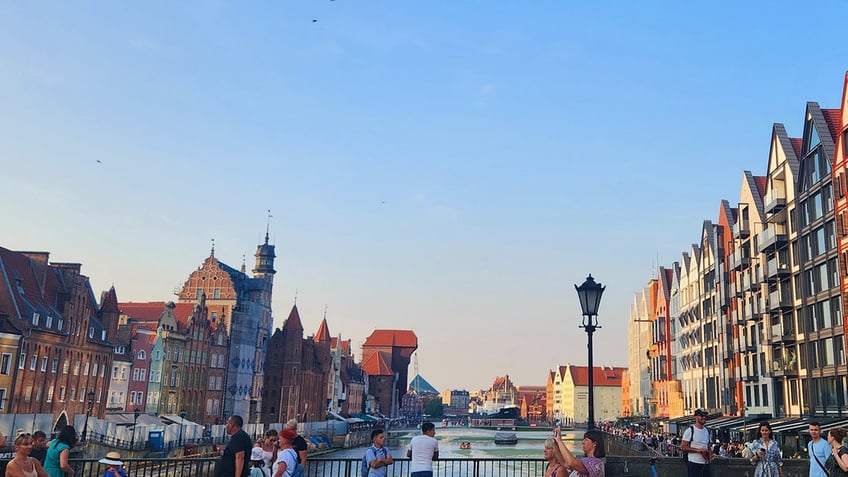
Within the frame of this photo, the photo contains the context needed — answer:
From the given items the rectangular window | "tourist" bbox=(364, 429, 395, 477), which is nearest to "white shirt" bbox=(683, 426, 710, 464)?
"tourist" bbox=(364, 429, 395, 477)

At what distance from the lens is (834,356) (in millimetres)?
45906

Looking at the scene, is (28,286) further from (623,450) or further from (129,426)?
(623,450)

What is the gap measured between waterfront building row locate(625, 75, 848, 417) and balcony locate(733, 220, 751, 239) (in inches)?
4.3

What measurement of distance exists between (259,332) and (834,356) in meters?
80.5

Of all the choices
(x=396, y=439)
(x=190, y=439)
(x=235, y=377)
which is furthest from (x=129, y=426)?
(x=396, y=439)

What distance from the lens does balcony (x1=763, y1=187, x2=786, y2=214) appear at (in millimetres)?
54188

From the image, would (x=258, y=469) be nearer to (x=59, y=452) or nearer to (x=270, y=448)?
(x=270, y=448)

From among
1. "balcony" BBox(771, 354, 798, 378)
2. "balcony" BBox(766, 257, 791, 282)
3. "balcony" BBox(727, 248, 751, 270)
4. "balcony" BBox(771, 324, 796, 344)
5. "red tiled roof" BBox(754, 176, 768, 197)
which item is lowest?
"balcony" BBox(771, 354, 798, 378)

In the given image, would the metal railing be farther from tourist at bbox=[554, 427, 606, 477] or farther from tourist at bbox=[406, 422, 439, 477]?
tourist at bbox=[554, 427, 606, 477]

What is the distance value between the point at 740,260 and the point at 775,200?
843 centimetres

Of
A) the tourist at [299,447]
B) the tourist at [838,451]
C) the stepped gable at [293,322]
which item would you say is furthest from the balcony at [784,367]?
the stepped gable at [293,322]

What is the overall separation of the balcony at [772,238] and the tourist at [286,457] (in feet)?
165

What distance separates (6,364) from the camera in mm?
53219

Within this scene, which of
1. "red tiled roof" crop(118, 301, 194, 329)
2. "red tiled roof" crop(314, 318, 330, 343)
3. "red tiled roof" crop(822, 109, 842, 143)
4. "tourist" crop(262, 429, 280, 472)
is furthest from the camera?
"red tiled roof" crop(314, 318, 330, 343)
